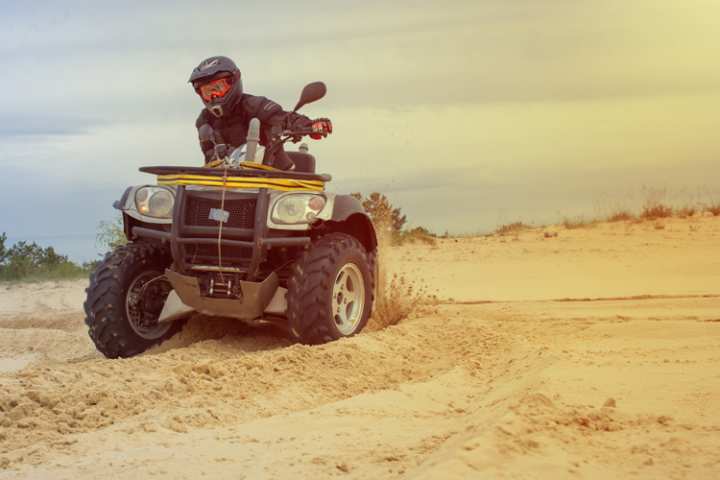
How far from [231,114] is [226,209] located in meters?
1.36

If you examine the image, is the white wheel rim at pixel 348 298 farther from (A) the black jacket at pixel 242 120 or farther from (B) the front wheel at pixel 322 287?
(A) the black jacket at pixel 242 120

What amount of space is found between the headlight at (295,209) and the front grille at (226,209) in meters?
0.20

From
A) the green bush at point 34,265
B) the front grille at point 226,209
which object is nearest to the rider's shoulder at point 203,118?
the front grille at point 226,209

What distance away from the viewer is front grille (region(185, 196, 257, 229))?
8.52 metres

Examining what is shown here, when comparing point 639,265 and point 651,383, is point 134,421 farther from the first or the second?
point 639,265

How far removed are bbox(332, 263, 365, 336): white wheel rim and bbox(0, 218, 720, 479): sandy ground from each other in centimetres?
22

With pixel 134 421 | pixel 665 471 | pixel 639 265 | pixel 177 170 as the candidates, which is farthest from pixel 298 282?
pixel 639 265

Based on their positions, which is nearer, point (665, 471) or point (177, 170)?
point (665, 471)

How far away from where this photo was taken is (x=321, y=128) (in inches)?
367

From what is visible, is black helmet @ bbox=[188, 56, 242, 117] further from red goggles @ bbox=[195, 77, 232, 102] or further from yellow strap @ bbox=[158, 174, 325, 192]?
yellow strap @ bbox=[158, 174, 325, 192]

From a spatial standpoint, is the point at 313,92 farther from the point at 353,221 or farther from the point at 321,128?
the point at 353,221

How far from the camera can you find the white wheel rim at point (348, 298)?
884cm

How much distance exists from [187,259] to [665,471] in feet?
15.7

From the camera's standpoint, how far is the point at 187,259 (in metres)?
8.60
